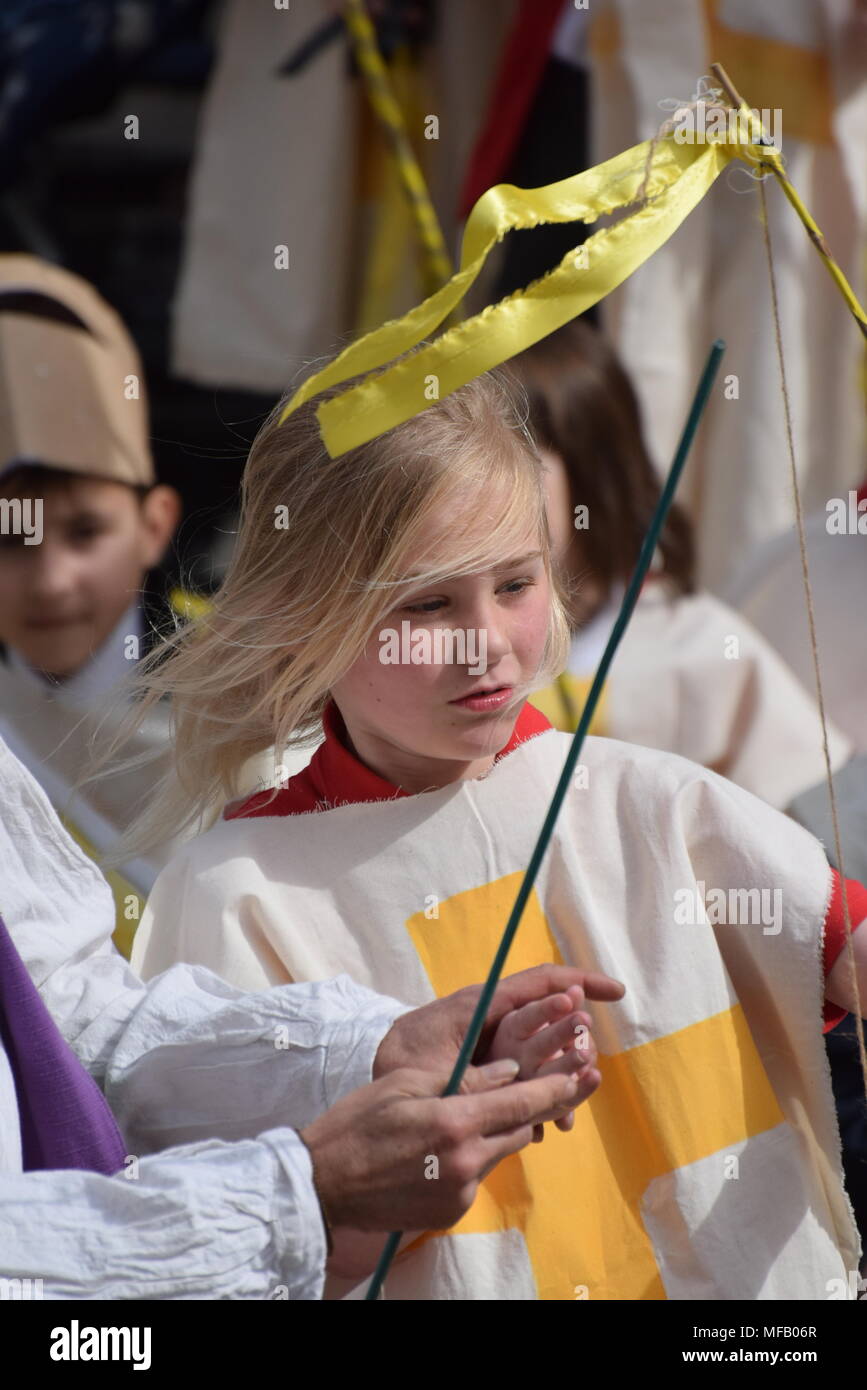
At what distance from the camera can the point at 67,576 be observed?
7.36 feet

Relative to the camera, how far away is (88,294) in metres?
2.78

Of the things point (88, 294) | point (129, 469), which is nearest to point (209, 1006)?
point (129, 469)

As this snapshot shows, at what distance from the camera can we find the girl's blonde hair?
1220 mm

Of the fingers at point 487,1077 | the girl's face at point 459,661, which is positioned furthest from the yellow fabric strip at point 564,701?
the fingers at point 487,1077

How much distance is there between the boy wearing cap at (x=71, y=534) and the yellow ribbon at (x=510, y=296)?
0.84 meters

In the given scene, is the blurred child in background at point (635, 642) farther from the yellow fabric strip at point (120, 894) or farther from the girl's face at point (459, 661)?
the girl's face at point (459, 661)

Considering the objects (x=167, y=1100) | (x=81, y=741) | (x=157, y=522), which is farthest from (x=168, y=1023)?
(x=157, y=522)

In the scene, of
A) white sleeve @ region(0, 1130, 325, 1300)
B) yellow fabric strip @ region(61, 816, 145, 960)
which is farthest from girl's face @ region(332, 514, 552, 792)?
yellow fabric strip @ region(61, 816, 145, 960)

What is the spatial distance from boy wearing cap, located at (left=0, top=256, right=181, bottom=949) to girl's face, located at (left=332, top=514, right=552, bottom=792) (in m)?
0.70

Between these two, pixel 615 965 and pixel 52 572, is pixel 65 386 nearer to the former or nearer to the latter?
pixel 52 572

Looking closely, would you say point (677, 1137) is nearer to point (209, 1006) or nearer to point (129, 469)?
point (209, 1006)

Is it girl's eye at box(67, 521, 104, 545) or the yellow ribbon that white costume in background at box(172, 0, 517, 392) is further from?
the yellow ribbon

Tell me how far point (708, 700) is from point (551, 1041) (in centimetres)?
150

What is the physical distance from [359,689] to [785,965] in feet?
1.26
